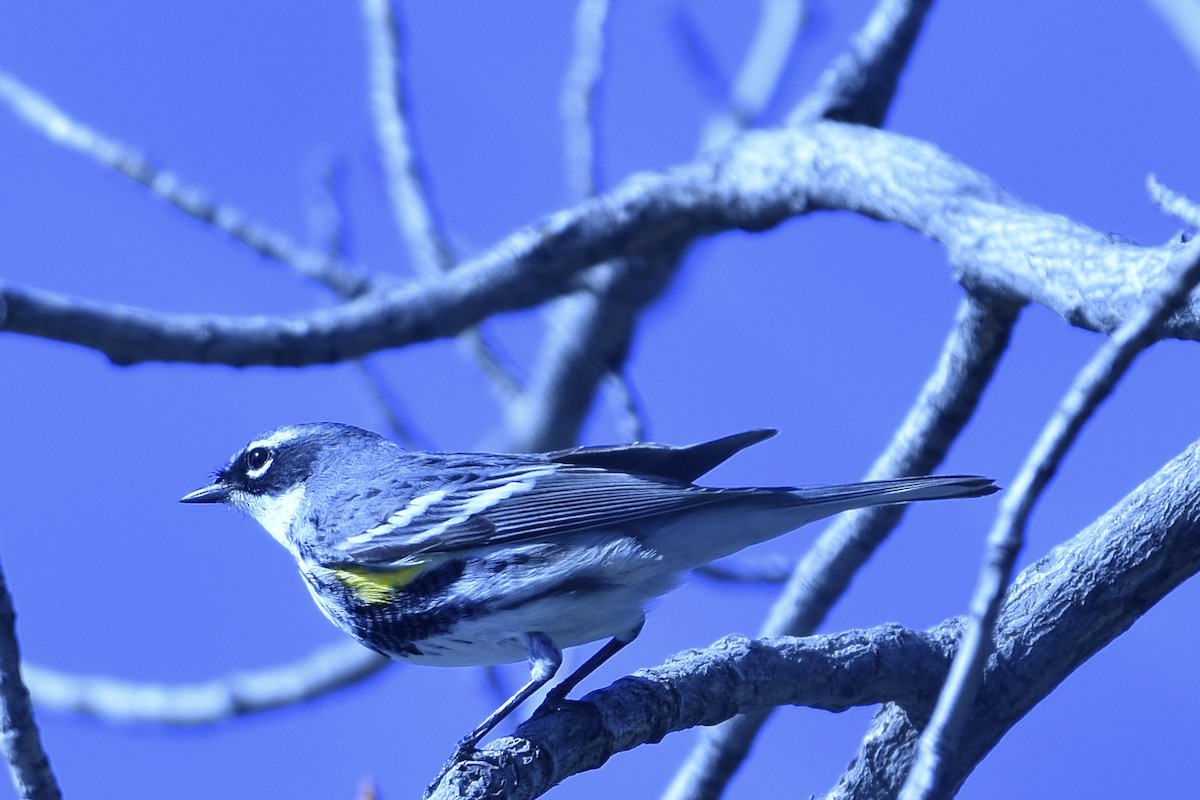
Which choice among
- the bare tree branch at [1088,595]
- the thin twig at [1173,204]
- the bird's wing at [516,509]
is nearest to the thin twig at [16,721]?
the bird's wing at [516,509]

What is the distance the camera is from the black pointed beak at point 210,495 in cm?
420

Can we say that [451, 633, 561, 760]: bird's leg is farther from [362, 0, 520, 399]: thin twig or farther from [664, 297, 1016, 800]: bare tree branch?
[362, 0, 520, 399]: thin twig

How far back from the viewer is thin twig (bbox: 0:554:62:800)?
219 cm

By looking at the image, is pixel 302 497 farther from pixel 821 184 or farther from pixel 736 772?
pixel 821 184

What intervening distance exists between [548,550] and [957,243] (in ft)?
4.13

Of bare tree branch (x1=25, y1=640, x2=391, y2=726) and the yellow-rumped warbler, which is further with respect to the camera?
bare tree branch (x1=25, y1=640, x2=391, y2=726)

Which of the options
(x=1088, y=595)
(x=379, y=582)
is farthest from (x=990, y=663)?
(x=379, y=582)

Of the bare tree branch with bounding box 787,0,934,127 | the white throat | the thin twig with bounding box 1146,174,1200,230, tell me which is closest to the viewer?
the thin twig with bounding box 1146,174,1200,230

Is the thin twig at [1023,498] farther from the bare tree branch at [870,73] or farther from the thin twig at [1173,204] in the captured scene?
the bare tree branch at [870,73]

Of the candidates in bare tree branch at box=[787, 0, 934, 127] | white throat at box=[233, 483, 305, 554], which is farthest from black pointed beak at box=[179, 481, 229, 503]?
bare tree branch at box=[787, 0, 934, 127]

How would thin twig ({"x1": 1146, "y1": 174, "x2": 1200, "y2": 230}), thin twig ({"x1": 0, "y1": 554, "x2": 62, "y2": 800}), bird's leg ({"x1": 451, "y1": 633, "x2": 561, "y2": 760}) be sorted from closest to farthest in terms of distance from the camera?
thin twig ({"x1": 0, "y1": 554, "x2": 62, "y2": 800})
thin twig ({"x1": 1146, "y1": 174, "x2": 1200, "y2": 230})
bird's leg ({"x1": 451, "y1": 633, "x2": 561, "y2": 760})

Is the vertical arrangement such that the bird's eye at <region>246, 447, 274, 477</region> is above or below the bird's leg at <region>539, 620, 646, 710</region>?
above

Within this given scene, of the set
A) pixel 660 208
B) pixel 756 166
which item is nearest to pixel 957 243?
pixel 756 166

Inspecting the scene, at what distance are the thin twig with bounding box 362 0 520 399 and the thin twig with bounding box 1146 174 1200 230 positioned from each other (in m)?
2.97
